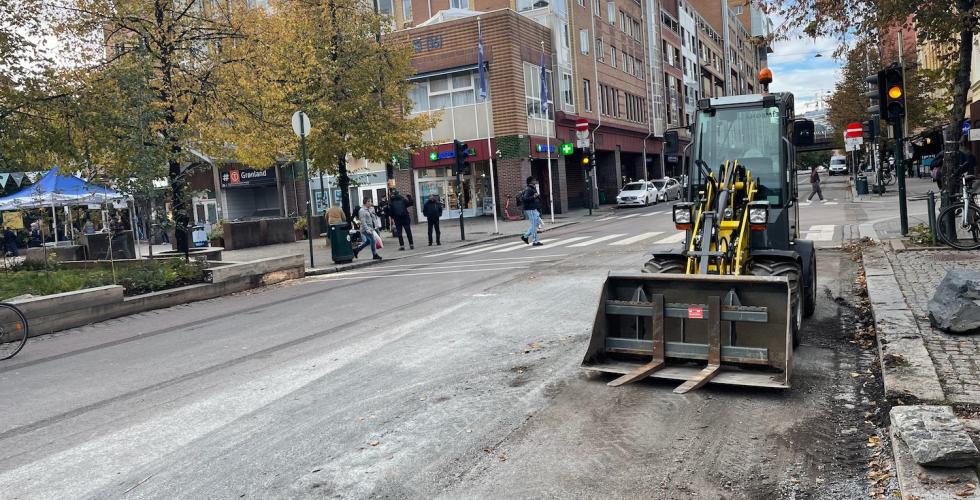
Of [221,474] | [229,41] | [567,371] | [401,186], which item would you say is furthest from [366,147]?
[221,474]

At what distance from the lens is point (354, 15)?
24.7 metres

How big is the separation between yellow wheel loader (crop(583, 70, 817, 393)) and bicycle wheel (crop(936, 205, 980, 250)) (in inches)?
204

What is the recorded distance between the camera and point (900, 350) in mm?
6129

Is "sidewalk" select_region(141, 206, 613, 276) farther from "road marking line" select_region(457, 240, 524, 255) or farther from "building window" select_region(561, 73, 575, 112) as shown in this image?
"building window" select_region(561, 73, 575, 112)

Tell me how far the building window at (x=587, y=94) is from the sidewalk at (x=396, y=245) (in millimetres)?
9751

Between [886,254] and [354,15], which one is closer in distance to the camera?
[886,254]

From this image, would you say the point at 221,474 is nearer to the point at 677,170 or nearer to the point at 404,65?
the point at 404,65

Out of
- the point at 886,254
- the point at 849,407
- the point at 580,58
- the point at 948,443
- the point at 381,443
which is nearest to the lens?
the point at 948,443

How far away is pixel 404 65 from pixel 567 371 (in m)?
20.4

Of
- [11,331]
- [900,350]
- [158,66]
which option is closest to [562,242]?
[158,66]

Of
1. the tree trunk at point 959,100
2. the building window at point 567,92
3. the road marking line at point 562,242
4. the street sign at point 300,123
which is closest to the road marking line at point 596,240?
the road marking line at point 562,242

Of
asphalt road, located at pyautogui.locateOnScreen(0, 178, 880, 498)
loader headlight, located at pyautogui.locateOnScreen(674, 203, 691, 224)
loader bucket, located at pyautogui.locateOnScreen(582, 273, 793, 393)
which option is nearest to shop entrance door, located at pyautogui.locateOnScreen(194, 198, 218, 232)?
asphalt road, located at pyautogui.locateOnScreen(0, 178, 880, 498)

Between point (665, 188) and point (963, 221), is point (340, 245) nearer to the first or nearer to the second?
point (963, 221)

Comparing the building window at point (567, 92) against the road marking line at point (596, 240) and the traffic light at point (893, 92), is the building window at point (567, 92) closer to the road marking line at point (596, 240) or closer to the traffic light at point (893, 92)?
the road marking line at point (596, 240)
